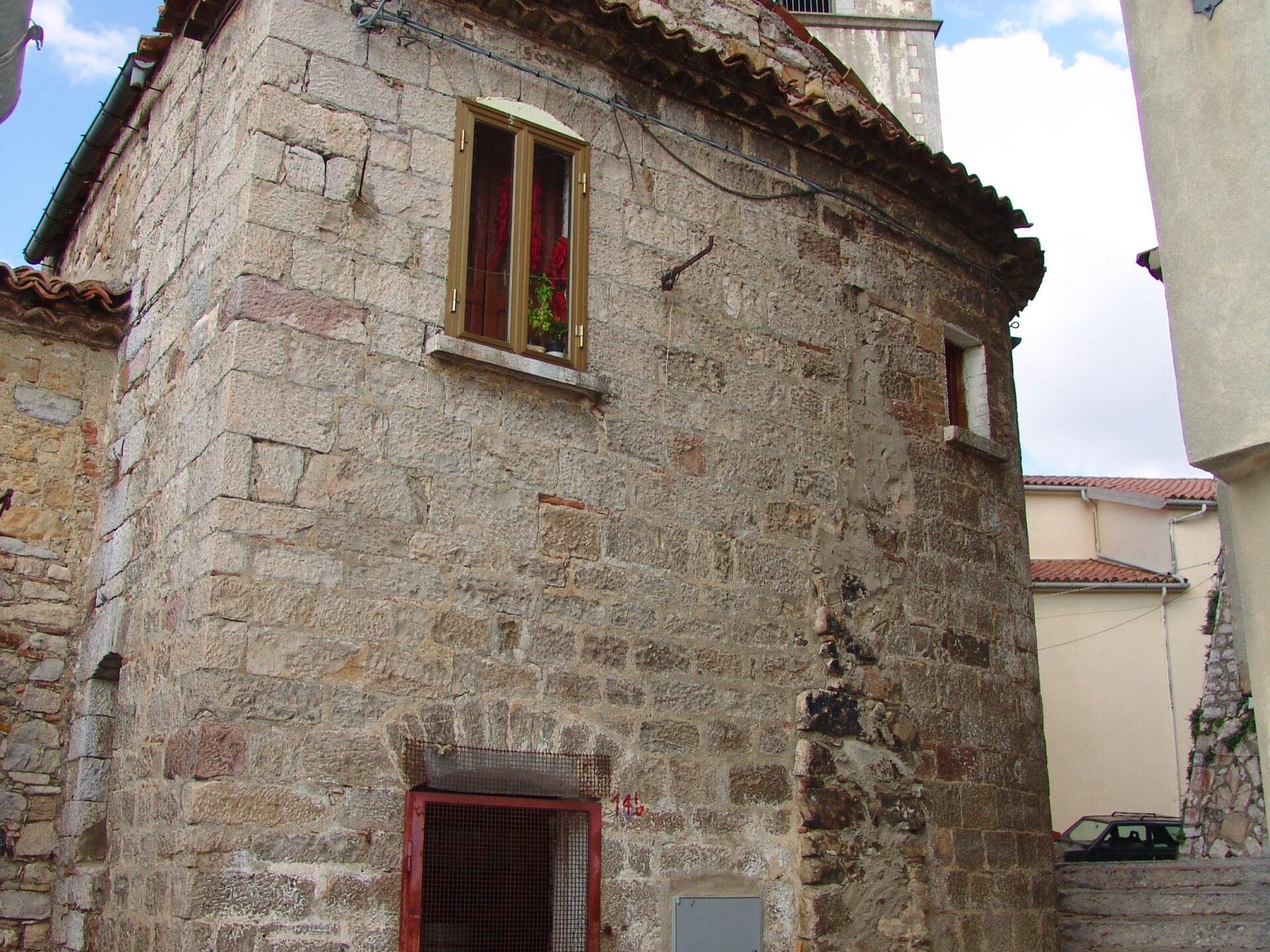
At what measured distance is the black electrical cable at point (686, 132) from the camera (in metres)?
5.69

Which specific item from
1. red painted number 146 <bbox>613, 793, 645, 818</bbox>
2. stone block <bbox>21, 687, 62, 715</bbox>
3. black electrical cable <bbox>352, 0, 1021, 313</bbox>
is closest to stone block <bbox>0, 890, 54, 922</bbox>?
stone block <bbox>21, 687, 62, 715</bbox>

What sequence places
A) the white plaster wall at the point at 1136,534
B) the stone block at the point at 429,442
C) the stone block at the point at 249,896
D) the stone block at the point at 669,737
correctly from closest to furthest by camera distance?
the stone block at the point at 249,896
the stone block at the point at 429,442
the stone block at the point at 669,737
the white plaster wall at the point at 1136,534

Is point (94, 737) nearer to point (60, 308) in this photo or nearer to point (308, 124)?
point (60, 308)

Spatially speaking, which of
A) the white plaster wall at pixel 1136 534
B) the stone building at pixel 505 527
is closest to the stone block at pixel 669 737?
the stone building at pixel 505 527

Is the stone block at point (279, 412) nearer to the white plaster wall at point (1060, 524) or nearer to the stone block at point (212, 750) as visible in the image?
the stone block at point (212, 750)

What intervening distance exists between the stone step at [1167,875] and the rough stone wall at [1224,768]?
2.41 meters

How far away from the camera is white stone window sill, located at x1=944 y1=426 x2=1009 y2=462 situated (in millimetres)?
7371

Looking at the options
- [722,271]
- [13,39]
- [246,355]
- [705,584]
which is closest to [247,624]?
[246,355]

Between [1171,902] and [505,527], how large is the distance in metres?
4.98

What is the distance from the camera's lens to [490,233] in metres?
5.93

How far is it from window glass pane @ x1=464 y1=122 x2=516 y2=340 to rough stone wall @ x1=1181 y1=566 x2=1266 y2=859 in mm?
7288

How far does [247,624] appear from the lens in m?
4.77

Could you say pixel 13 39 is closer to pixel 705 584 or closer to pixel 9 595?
pixel 9 595

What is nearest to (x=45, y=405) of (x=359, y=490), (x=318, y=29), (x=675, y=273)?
(x=359, y=490)
